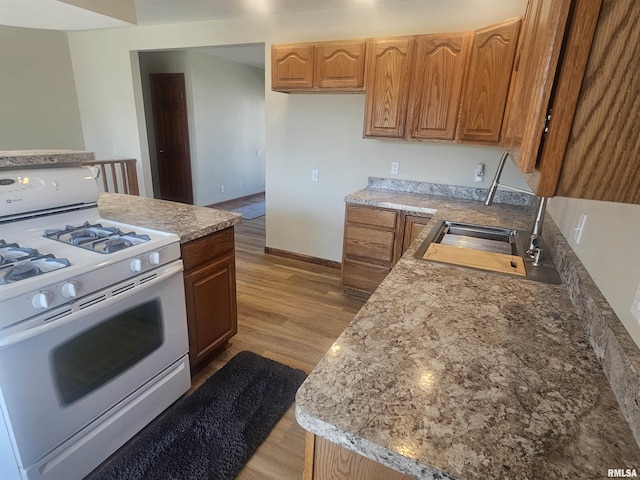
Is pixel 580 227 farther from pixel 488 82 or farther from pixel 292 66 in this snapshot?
pixel 292 66

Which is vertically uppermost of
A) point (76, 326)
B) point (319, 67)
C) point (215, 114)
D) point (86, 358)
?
point (319, 67)

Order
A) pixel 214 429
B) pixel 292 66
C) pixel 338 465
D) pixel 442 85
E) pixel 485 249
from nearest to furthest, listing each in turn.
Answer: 1. pixel 338 465
2. pixel 214 429
3. pixel 485 249
4. pixel 442 85
5. pixel 292 66

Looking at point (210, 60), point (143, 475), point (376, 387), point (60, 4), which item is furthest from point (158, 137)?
point (376, 387)

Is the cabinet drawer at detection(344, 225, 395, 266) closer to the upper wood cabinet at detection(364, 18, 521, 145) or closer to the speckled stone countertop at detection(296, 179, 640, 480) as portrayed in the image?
the upper wood cabinet at detection(364, 18, 521, 145)

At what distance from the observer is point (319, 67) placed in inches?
118

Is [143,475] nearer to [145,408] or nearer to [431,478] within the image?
[145,408]

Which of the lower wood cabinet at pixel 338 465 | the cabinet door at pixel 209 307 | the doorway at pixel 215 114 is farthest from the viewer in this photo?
the doorway at pixel 215 114

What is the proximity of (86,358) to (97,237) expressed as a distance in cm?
54

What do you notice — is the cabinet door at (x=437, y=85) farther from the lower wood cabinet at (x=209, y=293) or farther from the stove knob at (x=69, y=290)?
the stove knob at (x=69, y=290)

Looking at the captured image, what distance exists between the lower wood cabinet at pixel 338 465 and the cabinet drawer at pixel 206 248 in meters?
1.29

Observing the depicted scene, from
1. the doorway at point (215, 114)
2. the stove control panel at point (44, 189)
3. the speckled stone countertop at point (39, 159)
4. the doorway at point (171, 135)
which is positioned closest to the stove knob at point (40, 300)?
the stove control panel at point (44, 189)

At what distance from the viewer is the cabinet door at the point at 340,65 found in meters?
2.84

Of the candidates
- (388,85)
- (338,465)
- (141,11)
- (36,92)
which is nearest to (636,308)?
(338,465)

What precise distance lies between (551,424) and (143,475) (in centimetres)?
163
